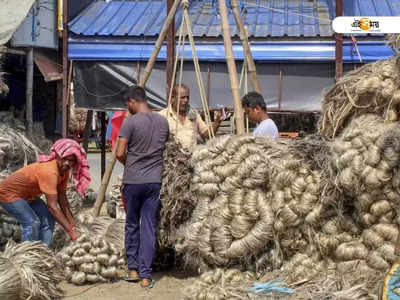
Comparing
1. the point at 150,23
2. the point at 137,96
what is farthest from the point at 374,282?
the point at 150,23

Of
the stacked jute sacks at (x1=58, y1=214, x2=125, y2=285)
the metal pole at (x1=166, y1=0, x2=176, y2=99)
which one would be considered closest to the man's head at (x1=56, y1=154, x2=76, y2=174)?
the stacked jute sacks at (x1=58, y1=214, x2=125, y2=285)

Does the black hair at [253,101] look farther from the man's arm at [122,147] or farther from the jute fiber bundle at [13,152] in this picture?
the jute fiber bundle at [13,152]

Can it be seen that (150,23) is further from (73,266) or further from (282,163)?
(282,163)

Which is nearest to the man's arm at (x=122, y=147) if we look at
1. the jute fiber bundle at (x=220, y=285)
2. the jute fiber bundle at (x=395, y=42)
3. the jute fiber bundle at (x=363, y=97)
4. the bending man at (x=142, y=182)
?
the bending man at (x=142, y=182)

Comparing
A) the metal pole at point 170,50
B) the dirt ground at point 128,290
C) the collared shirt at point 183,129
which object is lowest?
the dirt ground at point 128,290

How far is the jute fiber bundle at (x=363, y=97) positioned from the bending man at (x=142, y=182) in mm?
1490

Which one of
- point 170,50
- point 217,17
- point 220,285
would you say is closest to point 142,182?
point 220,285

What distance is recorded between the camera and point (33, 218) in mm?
5625

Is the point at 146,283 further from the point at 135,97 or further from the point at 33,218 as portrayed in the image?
the point at 135,97

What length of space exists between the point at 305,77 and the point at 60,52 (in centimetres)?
377

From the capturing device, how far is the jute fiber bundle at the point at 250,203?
436 centimetres

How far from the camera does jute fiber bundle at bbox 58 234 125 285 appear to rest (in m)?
5.50

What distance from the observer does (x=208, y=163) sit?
15.8 feet

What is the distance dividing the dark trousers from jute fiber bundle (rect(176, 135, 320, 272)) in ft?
2.06
